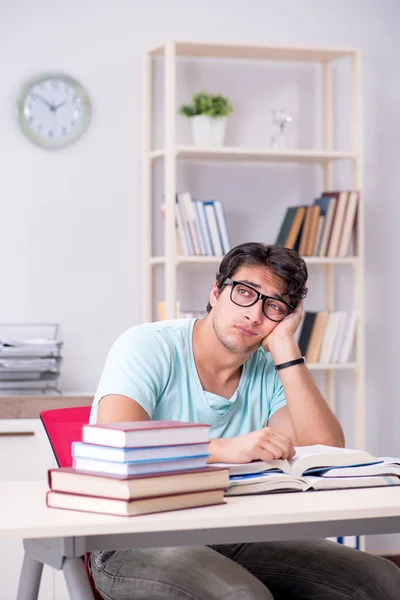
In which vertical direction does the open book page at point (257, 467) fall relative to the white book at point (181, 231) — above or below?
below

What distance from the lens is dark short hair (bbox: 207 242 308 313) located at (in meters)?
2.19

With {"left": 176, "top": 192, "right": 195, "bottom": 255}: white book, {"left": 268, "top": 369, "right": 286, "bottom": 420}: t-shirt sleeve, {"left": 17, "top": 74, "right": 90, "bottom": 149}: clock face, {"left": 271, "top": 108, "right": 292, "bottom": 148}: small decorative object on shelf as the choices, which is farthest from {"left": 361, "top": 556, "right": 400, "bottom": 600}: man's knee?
{"left": 17, "top": 74, "right": 90, "bottom": 149}: clock face

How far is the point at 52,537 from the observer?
55.1 inches

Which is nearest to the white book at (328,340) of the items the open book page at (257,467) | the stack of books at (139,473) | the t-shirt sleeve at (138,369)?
the t-shirt sleeve at (138,369)

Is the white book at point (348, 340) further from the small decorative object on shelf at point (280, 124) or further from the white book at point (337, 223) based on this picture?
the small decorative object on shelf at point (280, 124)

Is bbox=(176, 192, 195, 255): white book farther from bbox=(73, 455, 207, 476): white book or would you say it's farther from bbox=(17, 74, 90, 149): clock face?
bbox=(73, 455, 207, 476): white book

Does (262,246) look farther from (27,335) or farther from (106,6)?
(106,6)

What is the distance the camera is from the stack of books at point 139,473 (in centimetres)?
144

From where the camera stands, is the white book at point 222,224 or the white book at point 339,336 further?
the white book at point 339,336

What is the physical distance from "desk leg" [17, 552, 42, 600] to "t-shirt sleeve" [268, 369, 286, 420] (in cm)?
80

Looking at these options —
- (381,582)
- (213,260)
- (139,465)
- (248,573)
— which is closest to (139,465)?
(139,465)

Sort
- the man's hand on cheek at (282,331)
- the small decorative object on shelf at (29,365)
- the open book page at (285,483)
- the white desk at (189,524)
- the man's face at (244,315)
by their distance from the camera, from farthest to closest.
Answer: the small decorative object on shelf at (29,365), the man's hand on cheek at (282,331), the man's face at (244,315), the open book page at (285,483), the white desk at (189,524)

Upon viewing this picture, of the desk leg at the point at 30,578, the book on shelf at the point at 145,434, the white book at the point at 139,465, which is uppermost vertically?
the book on shelf at the point at 145,434

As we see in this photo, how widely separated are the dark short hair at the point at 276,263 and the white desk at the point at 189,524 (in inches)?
27.1
